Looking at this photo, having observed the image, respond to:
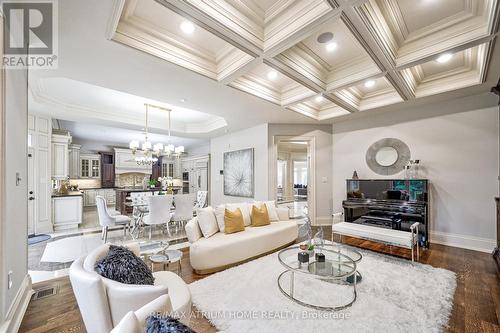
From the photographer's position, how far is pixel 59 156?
579cm

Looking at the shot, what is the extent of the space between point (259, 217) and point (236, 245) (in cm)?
86

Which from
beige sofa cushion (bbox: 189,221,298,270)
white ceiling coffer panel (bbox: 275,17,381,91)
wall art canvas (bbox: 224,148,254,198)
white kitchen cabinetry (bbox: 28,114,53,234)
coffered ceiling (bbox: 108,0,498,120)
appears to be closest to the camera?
coffered ceiling (bbox: 108,0,498,120)

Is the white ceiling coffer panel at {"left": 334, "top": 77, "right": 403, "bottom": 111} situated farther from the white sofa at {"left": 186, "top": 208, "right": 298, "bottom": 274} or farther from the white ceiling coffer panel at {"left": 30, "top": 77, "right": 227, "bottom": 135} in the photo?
the white ceiling coffer panel at {"left": 30, "top": 77, "right": 227, "bottom": 135}

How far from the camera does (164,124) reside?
6.07 metres

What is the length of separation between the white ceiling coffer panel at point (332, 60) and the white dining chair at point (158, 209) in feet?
11.2

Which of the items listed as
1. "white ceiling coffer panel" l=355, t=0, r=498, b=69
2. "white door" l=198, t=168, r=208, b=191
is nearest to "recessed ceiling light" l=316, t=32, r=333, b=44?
"white ceiling coffer panel" l=355, t=0, r=498, b=69

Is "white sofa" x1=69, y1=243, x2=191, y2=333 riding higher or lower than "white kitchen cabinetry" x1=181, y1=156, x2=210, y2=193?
lower

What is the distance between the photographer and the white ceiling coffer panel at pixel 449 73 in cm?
300

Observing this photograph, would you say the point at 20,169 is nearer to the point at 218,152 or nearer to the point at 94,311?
the point at 94,311

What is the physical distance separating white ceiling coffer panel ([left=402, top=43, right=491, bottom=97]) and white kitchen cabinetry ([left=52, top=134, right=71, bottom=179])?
786 cm

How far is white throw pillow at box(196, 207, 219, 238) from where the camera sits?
10.4ft

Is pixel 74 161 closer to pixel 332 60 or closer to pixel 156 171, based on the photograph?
pixel 156 171

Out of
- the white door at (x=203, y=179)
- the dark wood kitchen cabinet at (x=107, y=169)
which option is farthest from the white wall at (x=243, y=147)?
the dark wood kitchen cabinet at (x=107, y=169)

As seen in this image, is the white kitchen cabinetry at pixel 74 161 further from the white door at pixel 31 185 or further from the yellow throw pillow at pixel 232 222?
the yellow throw pillow at pixel 232 222
